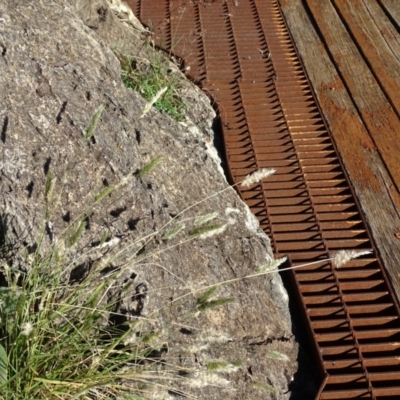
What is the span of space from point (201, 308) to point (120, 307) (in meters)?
0.27

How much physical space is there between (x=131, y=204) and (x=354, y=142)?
150 cm

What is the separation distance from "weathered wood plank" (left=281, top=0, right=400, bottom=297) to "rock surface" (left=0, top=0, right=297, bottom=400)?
582 mm

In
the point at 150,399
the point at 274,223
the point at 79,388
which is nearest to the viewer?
the point at 79,388

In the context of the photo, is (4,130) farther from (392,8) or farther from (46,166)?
(392,8)

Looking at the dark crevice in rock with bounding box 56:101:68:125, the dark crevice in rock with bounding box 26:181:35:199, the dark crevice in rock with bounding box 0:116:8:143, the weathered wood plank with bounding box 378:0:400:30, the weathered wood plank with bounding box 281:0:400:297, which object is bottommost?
the weathered wood plank with bounding box 281:0:400:297

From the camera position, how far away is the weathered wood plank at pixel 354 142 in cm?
288

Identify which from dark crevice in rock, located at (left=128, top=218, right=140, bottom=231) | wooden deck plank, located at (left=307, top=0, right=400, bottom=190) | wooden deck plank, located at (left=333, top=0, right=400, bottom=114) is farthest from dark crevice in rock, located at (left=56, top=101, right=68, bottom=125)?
wooden deck plank, located at (left=333, top=0, right=400, bottom=114)

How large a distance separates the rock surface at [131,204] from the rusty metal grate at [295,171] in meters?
0.21

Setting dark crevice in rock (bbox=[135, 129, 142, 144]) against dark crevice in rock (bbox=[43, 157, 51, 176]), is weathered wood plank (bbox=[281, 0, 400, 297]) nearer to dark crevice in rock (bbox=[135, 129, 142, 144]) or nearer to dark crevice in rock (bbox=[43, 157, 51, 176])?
dark crevice in rock (bbox=[135, 129, 142, 144])

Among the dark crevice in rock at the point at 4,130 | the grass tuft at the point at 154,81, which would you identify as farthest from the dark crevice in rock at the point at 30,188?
the grass tuft at the point at 154,81

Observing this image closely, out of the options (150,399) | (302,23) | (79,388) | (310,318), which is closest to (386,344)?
(310,318)

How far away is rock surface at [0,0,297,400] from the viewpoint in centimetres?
208

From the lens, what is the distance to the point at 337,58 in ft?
13.2

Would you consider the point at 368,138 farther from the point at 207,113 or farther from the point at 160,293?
the point at 160,293
